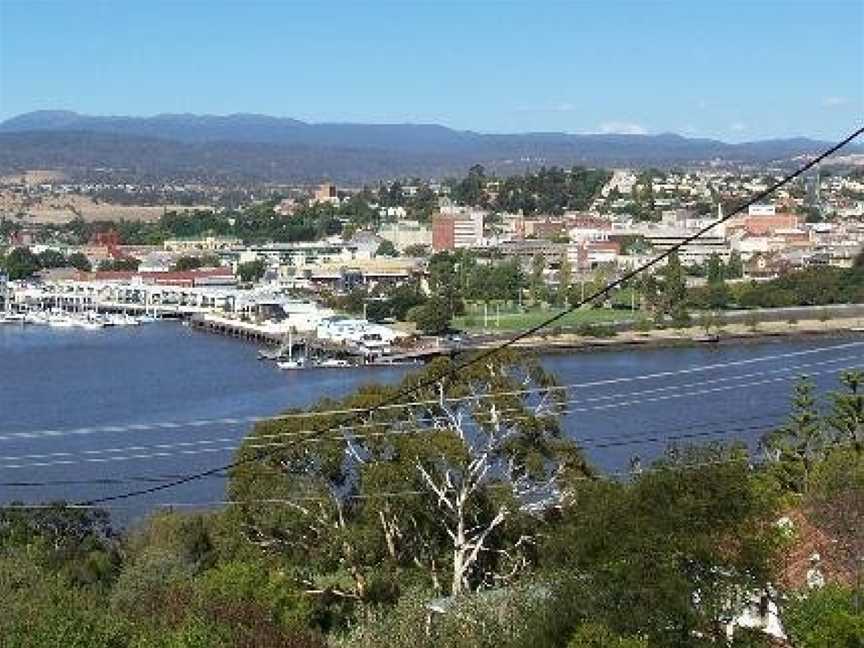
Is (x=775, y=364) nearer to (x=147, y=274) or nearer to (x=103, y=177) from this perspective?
(x=147, y=274)

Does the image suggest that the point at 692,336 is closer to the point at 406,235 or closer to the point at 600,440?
the point at 600,440

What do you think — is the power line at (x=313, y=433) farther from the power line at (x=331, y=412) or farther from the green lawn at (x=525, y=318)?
the green lawn at (x=525, y=318)

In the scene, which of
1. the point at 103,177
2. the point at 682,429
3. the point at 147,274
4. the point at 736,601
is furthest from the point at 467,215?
Answer: the point at 103,177

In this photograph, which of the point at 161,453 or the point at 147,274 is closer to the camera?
the point at 161,453

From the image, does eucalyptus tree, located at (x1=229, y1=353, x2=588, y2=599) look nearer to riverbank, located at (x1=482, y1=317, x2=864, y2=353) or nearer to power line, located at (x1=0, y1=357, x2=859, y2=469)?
power line, located at (x1=0, y1=357, x2=859, y2=469)

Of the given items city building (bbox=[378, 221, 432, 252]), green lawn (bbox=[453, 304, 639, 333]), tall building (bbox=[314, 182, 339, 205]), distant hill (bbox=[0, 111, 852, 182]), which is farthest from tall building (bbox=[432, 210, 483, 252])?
distant hill (bbox=[0, 111, 852, 182])

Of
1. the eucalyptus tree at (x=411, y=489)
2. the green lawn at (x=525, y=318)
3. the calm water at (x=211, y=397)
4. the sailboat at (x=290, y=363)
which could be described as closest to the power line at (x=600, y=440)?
the calm water at (x=211, y=397)

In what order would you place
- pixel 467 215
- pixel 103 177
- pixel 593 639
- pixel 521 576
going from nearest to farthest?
pixel 593 639 < pixel 521 576 < pixel 467 215 < pixel 103 177
